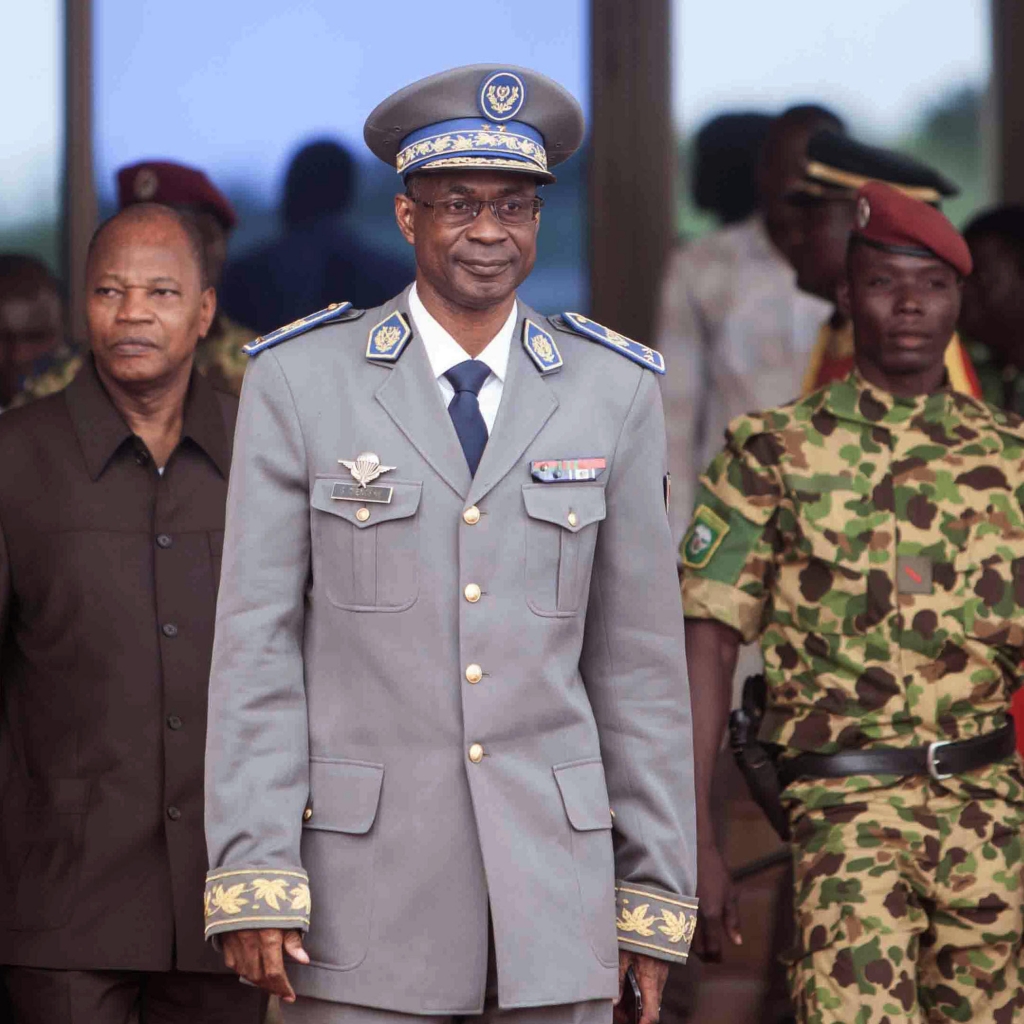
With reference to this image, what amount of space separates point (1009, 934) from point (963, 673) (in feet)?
1.73

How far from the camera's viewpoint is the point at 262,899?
3270 millimetres

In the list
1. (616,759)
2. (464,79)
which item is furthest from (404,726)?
(464,79)

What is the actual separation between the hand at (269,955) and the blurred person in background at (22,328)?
4.51 metres

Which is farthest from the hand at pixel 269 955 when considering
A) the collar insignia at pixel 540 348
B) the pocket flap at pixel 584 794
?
the collar insignia at pixel 540 348

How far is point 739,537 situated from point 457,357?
1.29 meters

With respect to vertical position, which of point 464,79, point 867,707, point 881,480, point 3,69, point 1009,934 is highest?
point 3,69

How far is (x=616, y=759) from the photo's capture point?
354cm

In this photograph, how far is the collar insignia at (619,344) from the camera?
144 inches

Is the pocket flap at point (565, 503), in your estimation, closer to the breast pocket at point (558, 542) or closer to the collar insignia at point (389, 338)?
the breast pocket at point (558, 542)

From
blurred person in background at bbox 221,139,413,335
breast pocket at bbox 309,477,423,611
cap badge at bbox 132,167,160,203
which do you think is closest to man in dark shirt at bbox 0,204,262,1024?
breast pocket at bbox 309,477,423,611

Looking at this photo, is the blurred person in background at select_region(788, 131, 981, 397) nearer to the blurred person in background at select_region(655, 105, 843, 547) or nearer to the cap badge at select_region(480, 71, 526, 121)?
the blurred person in background at select_region(655, 105, 843, 547)

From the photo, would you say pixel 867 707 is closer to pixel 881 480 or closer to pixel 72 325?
pixel 881 480

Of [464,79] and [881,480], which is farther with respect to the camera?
[881,480]

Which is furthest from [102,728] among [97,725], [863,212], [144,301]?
[863,212]
